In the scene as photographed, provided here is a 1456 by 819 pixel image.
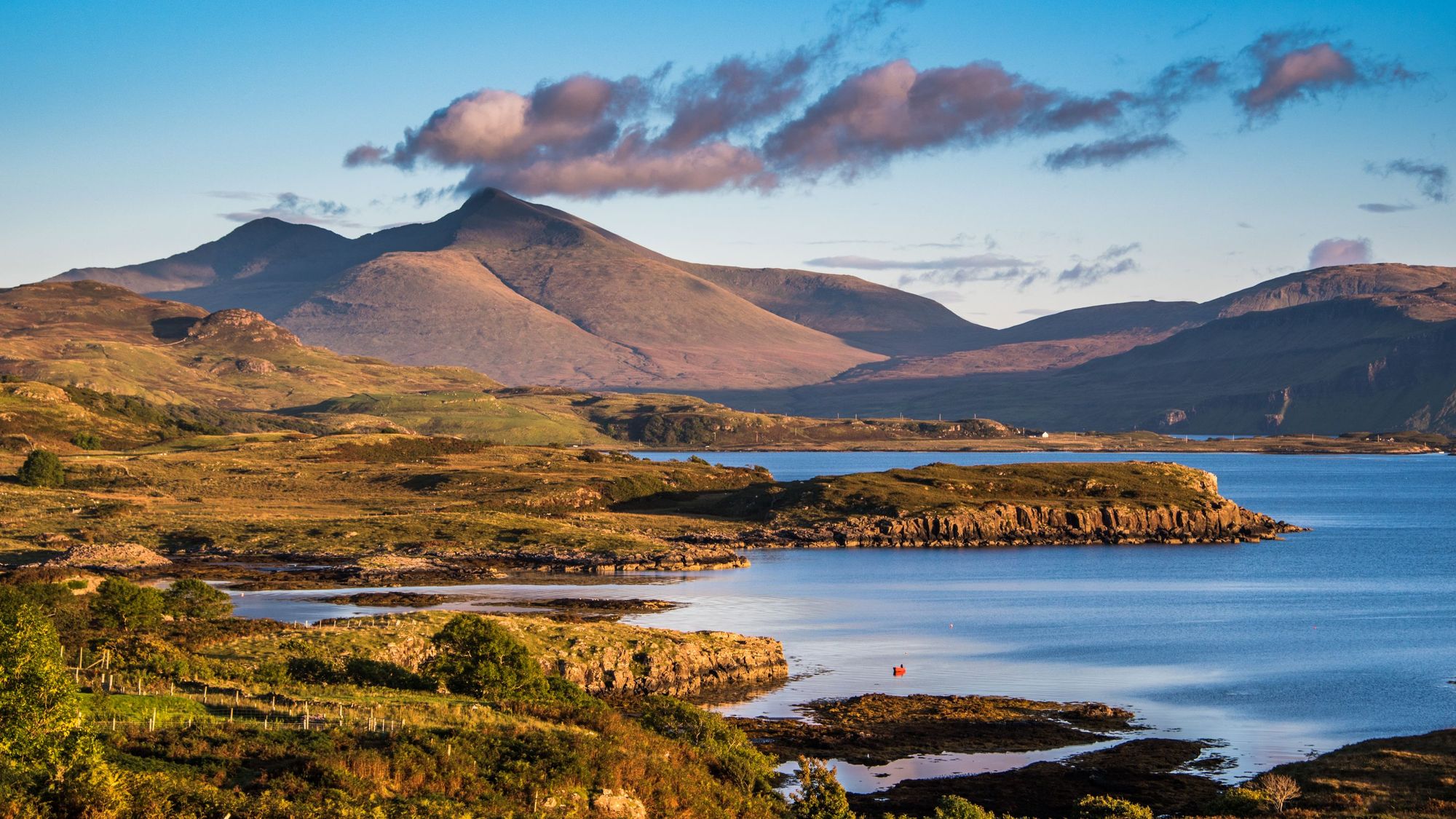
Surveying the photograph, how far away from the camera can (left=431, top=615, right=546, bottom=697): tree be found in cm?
4941

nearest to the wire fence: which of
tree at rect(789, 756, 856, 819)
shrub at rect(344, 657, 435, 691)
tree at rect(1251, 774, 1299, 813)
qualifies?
shrub at rect(344, 657, 435, 691)

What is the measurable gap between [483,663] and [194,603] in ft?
92.3

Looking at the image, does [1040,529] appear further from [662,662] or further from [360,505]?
[662,662]

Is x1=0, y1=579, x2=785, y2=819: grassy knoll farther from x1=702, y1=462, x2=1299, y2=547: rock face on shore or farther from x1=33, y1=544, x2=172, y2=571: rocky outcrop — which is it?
x1=702, y1=462, x2=1299, y2=547: rock face on shore

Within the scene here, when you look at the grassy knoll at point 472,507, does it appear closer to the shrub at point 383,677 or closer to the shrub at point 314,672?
the shrub at point 314,672

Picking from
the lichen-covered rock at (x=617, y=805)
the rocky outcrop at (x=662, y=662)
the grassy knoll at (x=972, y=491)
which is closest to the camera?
the lichen-covered rock at (x=617, y=805)

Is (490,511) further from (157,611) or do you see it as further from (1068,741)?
(1068,741)

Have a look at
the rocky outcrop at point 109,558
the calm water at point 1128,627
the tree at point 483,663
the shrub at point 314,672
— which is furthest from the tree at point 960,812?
the rocky outcrop at point 109,558

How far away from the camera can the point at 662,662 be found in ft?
212

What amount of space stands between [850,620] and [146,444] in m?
140

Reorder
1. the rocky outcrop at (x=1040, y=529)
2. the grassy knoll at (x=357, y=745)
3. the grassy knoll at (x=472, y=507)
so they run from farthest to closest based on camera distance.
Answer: the rocky outcrop at (x=1040, y=529) → the grassy knoll at (x=472, y=507) → the grassy knoll at (x=357, y=745)

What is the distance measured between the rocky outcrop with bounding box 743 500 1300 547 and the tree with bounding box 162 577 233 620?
2871 inches

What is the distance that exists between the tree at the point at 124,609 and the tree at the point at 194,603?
325cm

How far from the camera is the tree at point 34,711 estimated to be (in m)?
28.0
